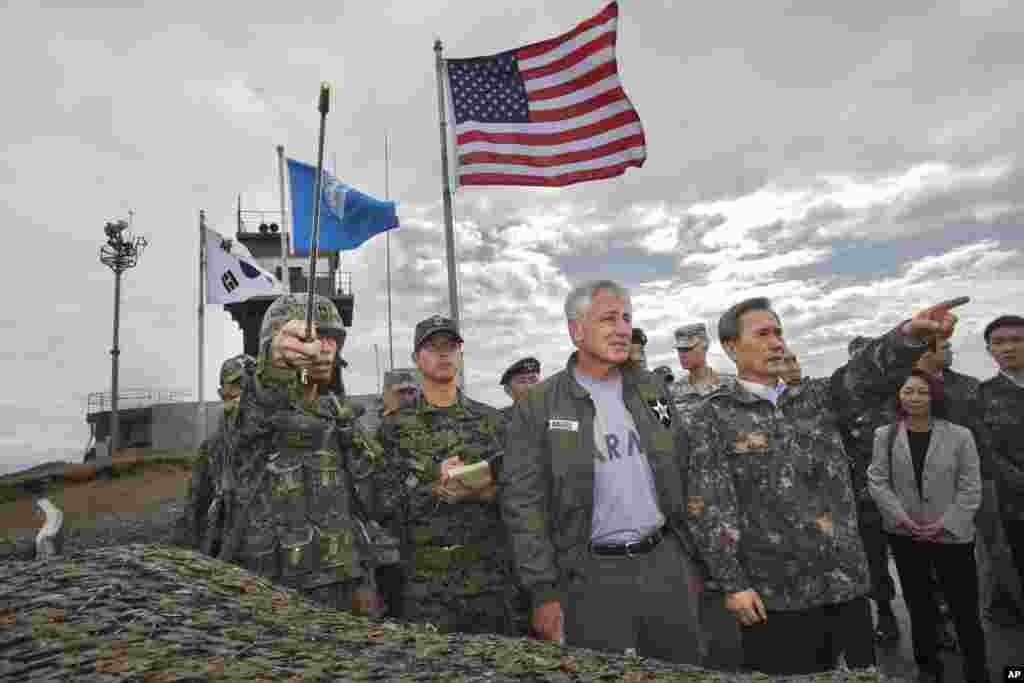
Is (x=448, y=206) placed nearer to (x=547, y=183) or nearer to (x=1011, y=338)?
(x=547, y=183)

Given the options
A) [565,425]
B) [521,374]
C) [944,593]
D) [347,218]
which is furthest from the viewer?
[347,218]

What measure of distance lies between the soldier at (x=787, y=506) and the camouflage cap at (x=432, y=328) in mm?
1891

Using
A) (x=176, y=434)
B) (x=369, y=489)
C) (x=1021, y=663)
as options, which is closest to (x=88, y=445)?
(x=176, y=434)

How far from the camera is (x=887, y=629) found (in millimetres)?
6160

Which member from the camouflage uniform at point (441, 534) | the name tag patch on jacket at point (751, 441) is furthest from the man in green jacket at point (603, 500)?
the camouflage uniform at point (441, 534)

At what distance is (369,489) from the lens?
424 cm

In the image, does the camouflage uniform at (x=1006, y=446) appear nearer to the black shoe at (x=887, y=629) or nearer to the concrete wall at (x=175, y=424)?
the black shoe at (x=887, y=629)

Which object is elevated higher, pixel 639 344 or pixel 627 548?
pixel 639 344

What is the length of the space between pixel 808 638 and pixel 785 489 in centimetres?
81

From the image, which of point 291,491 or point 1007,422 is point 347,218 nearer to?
point 291,491

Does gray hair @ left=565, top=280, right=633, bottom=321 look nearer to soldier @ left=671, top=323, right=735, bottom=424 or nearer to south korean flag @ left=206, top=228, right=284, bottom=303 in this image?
soldier @ left=671, top=323, right=735, bottom=424

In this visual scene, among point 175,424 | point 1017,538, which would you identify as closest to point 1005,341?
point 1017,538

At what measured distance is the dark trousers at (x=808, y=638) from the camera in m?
3.59

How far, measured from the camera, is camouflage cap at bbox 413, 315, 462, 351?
473cm
